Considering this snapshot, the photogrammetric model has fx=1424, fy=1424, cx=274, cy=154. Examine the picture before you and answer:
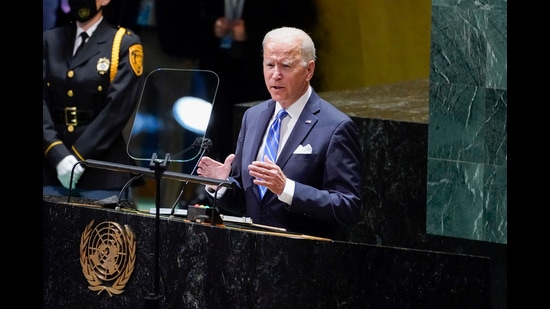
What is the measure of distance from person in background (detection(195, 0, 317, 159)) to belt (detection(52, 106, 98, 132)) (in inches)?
27.0

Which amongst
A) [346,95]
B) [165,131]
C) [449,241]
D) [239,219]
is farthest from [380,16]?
[239,219]

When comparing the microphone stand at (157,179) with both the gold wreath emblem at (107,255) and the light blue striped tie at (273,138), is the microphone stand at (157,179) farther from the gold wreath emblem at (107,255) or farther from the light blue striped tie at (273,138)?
the light blue striped tie at (273,138)

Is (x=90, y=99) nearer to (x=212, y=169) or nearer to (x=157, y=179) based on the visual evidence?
(x=212, y=169)

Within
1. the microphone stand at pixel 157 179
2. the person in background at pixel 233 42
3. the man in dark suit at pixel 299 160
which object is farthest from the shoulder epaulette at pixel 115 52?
the microphone stand at pixel 157 179

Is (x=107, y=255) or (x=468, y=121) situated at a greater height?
(x=468, y=121)

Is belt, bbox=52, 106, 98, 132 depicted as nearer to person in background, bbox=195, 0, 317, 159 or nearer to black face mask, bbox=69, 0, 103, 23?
black face mask, bbox=69, 0, 103, 23

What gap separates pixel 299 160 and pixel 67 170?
7.11 ft

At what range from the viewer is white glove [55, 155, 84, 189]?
25.7 feet

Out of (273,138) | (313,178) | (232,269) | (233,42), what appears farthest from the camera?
(233,42)

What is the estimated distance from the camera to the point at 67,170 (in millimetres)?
7883

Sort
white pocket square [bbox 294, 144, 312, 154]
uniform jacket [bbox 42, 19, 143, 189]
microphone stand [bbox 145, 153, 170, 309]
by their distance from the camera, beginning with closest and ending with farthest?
microphone stand [bbox 145, 153, 170, 309] < white pocket square [bbox 294, 144, 312, 154] < uniform jacket [bbox 42, 19, 143, 189]

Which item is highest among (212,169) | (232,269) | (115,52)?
(115,52)

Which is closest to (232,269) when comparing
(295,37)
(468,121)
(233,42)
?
(295,37)

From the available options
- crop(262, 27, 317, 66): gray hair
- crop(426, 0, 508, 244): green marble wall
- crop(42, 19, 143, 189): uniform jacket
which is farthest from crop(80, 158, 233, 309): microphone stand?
crop(42, 19, 143, 189): uniform jacket
